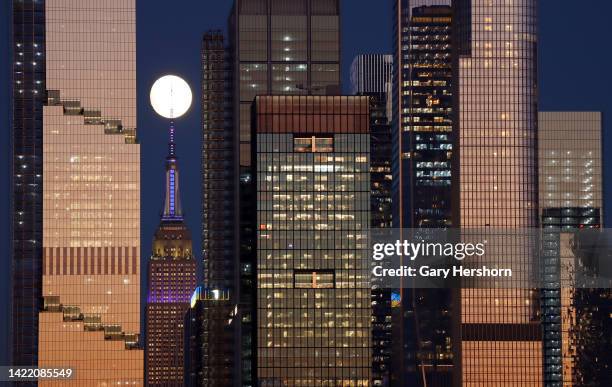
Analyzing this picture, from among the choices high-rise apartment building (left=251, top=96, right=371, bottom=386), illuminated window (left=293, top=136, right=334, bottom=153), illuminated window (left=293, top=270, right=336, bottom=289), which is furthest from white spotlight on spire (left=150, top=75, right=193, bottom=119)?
illuminated window (left=293, top=270, right=336, bottom=289)

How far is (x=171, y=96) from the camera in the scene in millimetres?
112188

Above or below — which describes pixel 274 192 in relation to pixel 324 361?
above

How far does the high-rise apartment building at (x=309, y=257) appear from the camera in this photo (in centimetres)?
19612

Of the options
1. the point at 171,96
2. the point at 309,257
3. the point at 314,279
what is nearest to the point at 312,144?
the point at 309,257

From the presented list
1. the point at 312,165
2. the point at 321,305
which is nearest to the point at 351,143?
the point at 312,165

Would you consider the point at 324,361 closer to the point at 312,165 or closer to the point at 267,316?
the point at 267,316

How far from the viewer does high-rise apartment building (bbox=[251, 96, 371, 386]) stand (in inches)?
7721

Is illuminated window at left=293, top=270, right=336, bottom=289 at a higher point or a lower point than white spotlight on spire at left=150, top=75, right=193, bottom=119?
lower

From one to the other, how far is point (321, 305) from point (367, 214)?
12.3 metres

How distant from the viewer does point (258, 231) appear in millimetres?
197500

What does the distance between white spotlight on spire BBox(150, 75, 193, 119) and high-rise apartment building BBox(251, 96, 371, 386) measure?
8453cm

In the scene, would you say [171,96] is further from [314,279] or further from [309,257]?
[314,279]

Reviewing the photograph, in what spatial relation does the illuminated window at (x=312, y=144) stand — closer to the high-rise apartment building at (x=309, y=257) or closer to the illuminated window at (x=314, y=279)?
the high-rise apartment building at (x=309, y=257)

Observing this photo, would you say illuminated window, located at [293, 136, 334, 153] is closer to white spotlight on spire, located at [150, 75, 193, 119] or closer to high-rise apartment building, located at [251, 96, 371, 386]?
high-rise apartment building, located at [251, 96, 371, 386]
